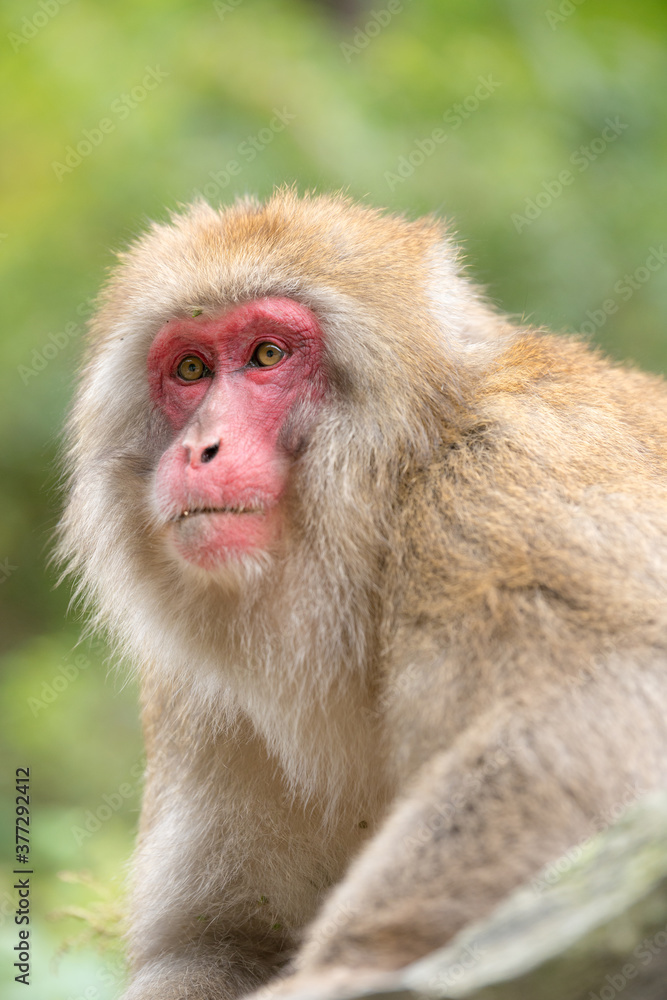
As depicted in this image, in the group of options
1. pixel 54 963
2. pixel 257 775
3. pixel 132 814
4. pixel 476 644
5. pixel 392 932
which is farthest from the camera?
pixel 132 814

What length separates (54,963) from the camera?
178 inches

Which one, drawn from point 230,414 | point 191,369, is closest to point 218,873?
point 230,414

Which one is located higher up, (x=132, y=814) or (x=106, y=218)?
(x=106, y=218)

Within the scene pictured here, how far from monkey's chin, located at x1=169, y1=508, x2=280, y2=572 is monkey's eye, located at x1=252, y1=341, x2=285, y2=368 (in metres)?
0.55

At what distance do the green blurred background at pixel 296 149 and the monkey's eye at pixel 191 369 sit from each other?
2.78 meters

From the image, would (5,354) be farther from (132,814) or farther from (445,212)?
(132,814)

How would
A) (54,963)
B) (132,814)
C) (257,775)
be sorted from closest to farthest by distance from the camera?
(257,775), (54,963), (132,814)

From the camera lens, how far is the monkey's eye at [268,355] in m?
3.65

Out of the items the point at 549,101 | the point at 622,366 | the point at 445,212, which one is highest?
the point at 549,101

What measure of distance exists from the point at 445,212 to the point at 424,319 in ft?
10.9

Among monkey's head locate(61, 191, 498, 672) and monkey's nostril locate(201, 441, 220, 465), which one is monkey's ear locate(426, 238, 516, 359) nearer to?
monkey's head locate(61, 191, 498, 672)

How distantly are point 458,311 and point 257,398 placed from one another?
885mm

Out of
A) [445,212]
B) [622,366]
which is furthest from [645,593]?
[445,212]

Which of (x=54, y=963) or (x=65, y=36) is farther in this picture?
(x=65, y=36)
